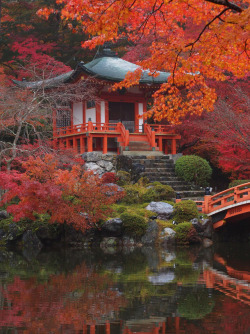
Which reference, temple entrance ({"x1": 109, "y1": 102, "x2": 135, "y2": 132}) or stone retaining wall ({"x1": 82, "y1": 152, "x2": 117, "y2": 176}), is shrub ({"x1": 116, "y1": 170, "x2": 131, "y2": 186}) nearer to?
stone retaining wall ({"x1": 82, "y1": 152, "x2": 117, "y2": 176})

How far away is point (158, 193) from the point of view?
19219 mm

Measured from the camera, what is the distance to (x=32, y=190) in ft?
51.2

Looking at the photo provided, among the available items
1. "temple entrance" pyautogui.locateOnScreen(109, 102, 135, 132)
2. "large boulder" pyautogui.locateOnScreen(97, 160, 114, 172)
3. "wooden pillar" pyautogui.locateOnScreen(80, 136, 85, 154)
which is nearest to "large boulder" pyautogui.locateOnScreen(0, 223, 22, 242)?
"large boulder" pyautogui.locateOnScreen(97, 160, 114, 172)

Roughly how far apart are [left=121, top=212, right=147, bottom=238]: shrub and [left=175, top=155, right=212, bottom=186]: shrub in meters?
4.84

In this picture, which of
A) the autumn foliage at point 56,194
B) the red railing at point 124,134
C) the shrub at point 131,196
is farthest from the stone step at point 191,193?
the autumn foliage at point 56,194

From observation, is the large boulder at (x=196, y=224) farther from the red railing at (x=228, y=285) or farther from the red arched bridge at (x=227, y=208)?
the red railing at (x=228, y=285)

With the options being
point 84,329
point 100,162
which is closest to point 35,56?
point 100,162

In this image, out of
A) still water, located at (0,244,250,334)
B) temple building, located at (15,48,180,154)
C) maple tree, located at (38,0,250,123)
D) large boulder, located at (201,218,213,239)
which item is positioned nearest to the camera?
still water, located at (0,244,250,334)

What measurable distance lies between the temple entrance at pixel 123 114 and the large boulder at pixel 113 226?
337 inches

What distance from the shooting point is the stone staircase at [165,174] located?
20.4 m

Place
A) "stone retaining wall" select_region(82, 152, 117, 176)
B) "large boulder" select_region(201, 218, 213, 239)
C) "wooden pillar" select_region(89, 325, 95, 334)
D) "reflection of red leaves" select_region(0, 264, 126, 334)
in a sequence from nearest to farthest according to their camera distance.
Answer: "wooden pillar" select_region(89, 325, 95, 334), "reflection of red leaves" select_region(0, 264, 126, 334), "large boulder" select_region(201, 218, 213, 239), "stone retaining wall" select_region(82, 152, 117, 176)

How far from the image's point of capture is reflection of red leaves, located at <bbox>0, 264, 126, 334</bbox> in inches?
291

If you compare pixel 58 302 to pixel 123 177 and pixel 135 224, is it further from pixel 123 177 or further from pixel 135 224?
pixel 123 177

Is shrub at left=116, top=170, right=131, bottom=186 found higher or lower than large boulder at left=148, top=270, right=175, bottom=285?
higher
